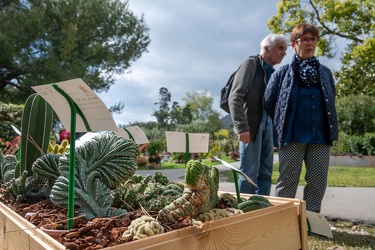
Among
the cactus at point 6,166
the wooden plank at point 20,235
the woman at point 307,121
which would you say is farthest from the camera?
the woman at point 307,121

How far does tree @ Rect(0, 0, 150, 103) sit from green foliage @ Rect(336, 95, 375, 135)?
37.2ft

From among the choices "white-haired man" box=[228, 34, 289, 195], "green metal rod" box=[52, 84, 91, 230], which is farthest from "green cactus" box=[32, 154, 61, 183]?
"white-haired man" box=[228, 34, 289, 195]

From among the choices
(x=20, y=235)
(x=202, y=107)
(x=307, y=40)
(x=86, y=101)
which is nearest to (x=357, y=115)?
(x=307, y=40)

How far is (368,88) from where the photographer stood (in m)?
16.0

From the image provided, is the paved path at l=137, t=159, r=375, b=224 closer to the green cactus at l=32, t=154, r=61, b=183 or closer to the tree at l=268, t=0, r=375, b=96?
the green cactus at l=32, t=154, r=61, b=183

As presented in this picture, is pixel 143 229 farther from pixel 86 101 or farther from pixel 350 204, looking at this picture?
pixel 350 204

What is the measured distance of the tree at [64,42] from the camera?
626 inches

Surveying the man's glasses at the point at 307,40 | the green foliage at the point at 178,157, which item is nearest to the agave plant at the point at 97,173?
the man's glasses at the point at 307,40

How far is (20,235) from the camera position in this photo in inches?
35.4

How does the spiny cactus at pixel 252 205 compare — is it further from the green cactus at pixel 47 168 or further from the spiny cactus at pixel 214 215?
the green cactus at pixel 47 168

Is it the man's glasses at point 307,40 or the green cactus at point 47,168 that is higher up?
the man's glasses at point 307,40

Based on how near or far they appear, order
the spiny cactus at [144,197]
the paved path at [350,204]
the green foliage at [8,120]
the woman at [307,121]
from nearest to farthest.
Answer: the spiny cactus at [144,197]
the woman at [307,121]
the paved path at [350,204]
the green foliage at [8,120]

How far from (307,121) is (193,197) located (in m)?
1.57

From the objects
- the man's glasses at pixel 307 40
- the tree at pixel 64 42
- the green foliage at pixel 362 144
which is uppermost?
the tree at pixel 64 42
